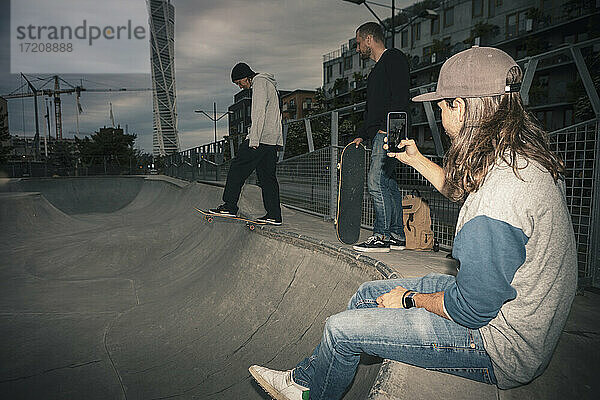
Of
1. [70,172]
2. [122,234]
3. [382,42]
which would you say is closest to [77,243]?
[122,234]

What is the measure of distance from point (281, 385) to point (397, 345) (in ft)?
2.45

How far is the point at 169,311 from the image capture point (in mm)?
5141

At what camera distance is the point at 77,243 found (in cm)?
901

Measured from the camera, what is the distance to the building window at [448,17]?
37.3m

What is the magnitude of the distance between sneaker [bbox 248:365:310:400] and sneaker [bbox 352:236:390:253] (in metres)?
2.10

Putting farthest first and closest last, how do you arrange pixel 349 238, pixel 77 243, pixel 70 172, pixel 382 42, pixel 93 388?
pixel 70 172
pixel 77 243
pixel 349 238
pixel 382 42
pixel 93 388

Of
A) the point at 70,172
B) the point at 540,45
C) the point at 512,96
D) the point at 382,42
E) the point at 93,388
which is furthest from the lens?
→ the point at 70,172

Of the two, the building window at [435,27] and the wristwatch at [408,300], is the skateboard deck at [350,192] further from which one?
the building window at [435,27]

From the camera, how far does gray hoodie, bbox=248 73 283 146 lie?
5.34 m

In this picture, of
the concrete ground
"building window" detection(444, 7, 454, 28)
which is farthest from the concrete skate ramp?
"building window" detection(444, 7, 454, 28)

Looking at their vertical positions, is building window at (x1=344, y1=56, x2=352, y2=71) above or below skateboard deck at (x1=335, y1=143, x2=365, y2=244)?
above

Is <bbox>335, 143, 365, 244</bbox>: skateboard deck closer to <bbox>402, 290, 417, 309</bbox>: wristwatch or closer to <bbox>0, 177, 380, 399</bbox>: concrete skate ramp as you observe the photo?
<bbox>0, 177, 380, 399</bbox>: concrete skate ramp

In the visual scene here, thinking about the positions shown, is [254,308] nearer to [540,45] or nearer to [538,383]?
[538,383]

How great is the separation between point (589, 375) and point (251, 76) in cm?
494
